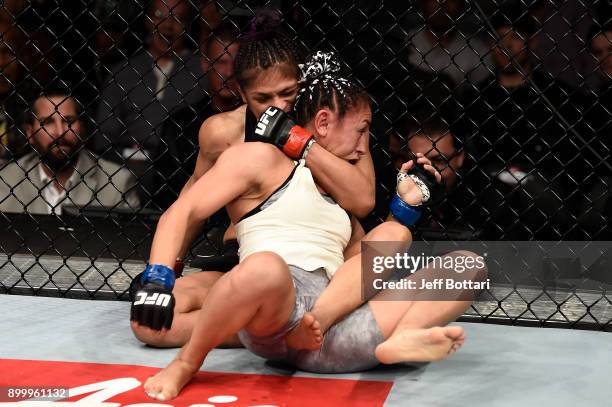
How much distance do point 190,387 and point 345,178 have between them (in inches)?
21.6

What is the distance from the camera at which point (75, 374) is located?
6.41 feet

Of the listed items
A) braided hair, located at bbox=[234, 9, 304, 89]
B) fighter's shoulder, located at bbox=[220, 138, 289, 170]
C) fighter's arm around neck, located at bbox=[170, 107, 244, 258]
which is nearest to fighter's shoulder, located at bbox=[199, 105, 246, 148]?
fighter's arm around neck, located at bbox=[170, 107, 244, 258]

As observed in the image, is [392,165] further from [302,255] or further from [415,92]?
[302,255]

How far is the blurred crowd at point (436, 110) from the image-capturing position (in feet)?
8.77

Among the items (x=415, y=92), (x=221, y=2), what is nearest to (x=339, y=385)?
(x=415, y=92)

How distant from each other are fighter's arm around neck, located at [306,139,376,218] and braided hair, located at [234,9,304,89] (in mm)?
217

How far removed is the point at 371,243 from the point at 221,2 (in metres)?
1.20

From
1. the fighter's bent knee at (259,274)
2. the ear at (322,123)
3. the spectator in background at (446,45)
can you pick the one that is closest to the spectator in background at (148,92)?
the spectator in background at (446,45)

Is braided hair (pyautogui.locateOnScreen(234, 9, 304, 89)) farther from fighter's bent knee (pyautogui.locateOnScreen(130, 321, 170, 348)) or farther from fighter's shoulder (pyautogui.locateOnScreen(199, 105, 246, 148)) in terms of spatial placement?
fighter's bent knee (pyautogui.locateOnScreen(130, 321, 170, 348))

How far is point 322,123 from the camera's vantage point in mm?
2057

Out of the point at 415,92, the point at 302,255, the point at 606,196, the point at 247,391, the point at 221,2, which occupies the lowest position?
the point at 247,391

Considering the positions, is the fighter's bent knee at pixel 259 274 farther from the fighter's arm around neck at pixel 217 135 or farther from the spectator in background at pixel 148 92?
the spectator in background at pixel 148 92

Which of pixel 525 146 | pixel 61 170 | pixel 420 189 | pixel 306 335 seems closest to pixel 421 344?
pixel 306 335

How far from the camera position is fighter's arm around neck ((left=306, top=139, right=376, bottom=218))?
1.99 meters
